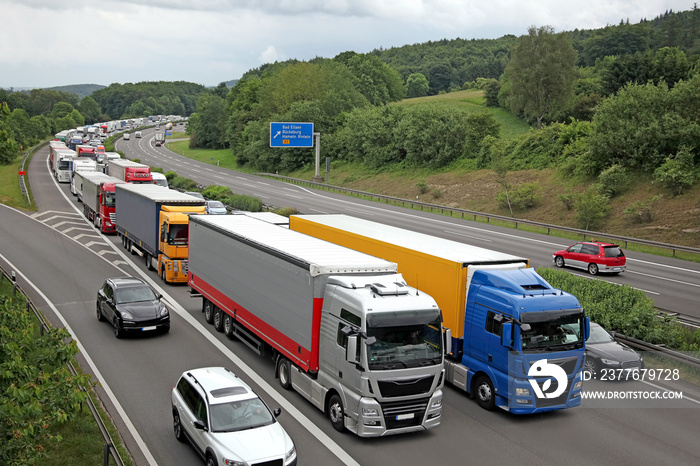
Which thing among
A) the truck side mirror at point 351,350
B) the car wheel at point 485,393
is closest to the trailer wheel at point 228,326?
the truck side mirror at point 351,350

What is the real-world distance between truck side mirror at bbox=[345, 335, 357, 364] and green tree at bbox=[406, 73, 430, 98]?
16962 centimetres

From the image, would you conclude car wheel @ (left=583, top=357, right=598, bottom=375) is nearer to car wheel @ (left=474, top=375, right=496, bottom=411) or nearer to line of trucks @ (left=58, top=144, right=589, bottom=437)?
line of trucks @ (left=58, top=144, right=589, bottom=437)

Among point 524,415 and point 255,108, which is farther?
point 255,108

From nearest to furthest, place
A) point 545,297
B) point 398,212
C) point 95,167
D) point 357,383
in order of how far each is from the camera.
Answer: point 357,383
point 545,297
point 398,212
point 95,167

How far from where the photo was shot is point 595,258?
30.5 metres

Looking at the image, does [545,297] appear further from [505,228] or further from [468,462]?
[505,228]

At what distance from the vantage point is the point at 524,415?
45.6ft

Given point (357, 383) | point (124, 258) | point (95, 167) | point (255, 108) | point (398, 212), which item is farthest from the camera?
point (255, 108)

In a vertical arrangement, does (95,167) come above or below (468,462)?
above

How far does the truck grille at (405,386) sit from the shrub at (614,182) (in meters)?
38.5

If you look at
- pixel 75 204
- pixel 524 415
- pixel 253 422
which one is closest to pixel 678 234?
pixel 524 415

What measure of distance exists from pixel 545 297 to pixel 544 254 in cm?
2239

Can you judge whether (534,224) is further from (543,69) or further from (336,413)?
(543,69)

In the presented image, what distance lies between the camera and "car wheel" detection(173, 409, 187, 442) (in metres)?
12.1
